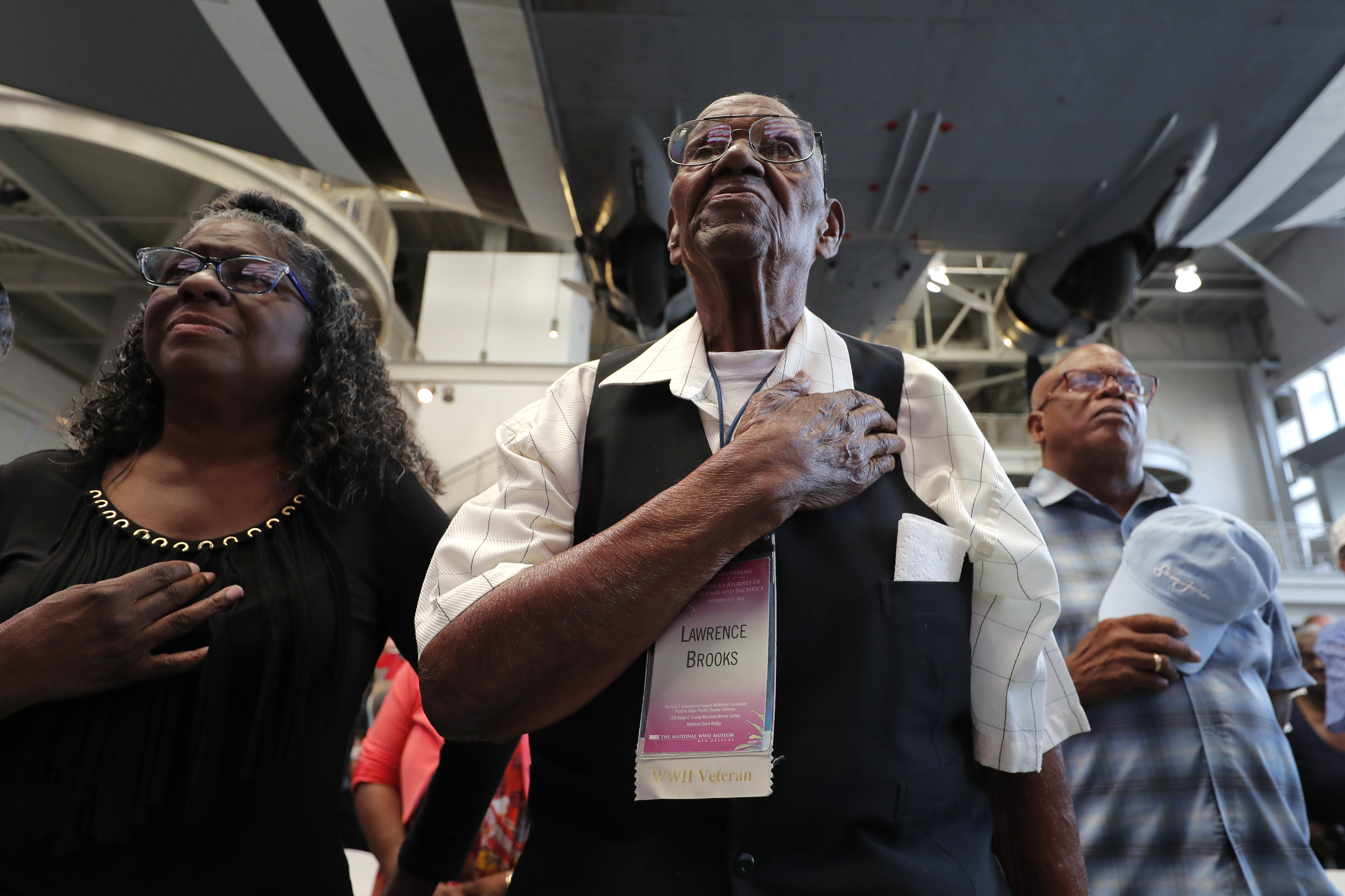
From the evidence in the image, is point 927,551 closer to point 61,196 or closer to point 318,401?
point 318,401

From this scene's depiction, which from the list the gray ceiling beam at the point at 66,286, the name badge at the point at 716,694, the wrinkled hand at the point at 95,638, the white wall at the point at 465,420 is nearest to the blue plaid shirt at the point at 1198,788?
the name badge at the point at 716,694

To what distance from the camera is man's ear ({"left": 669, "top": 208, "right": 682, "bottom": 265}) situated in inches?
55.0

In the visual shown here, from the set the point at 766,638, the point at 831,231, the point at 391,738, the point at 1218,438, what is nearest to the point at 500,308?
the point at 391,738

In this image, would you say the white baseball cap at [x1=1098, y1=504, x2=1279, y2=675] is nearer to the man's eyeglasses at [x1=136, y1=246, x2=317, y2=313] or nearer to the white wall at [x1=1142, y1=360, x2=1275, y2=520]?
the man's eyeglasses at [x1=136, y1=246, x2=317, y2=313]

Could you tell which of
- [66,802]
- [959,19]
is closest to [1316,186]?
[959,19]

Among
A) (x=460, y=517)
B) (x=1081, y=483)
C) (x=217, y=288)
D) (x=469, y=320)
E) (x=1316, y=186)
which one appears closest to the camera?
(x=460, y=517)

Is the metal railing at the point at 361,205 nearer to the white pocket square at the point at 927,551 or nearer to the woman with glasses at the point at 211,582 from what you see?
the woman with glasses at the point at 211,582

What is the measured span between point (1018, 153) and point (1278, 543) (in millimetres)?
16297

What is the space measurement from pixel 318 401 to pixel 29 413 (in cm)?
131

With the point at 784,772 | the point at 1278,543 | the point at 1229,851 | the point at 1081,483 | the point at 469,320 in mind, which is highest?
the point at 469,320

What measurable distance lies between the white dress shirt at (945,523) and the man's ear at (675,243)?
295 millimetres

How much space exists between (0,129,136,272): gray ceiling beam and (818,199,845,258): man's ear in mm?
6539

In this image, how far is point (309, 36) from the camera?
317cm

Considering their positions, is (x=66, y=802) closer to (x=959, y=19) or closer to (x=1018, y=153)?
(x=959, y=19)
